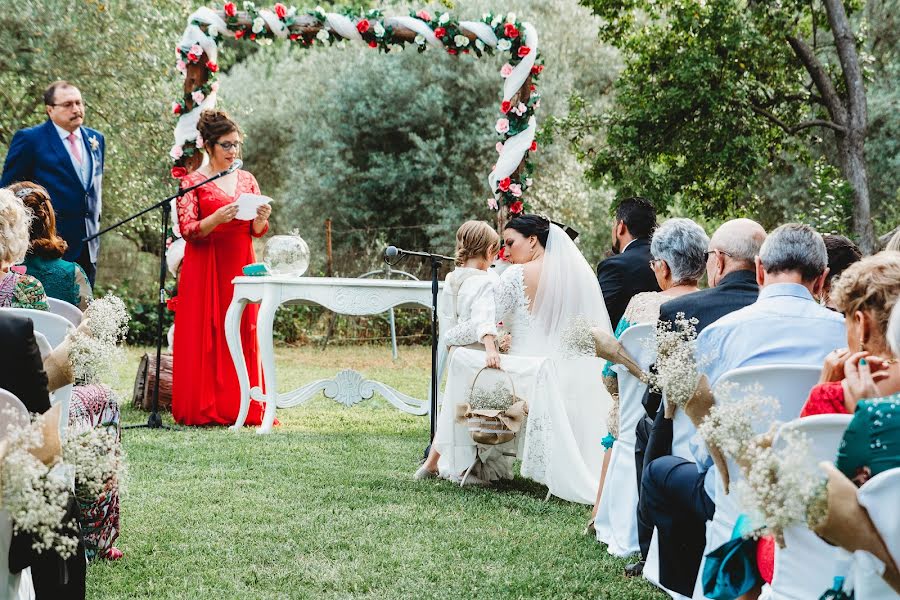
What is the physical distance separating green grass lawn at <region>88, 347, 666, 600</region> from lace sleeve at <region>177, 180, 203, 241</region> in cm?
152

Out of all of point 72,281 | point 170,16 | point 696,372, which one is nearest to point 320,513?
point 72,281

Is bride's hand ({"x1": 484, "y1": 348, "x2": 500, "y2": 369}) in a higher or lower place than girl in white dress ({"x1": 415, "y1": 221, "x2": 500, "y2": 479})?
lower

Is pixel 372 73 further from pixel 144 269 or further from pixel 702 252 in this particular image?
pixel 702 252

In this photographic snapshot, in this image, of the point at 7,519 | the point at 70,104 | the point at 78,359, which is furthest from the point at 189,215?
the point at 7,519

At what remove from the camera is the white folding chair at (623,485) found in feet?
13.6

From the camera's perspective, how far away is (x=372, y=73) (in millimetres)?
18016

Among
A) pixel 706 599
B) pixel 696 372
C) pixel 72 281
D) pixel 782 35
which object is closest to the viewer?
pixel 696 372

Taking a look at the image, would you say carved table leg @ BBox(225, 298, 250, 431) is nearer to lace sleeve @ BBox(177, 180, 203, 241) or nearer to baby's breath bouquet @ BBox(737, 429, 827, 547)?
lace sleeve @ BBox(177, 180, 203, 241)

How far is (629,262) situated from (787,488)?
322cm

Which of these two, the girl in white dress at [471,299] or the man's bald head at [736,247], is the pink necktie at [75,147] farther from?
the man's bald head at [736,247]

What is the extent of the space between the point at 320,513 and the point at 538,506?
1112 millimetres

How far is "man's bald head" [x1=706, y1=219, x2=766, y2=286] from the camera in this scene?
3.57 meters

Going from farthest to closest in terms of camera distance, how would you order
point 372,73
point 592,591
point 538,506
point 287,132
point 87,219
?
point 287,132, point 372,73, point 87,219, point 538,506, point 592,591

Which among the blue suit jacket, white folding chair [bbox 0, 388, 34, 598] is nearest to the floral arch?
the blue suit jacket
